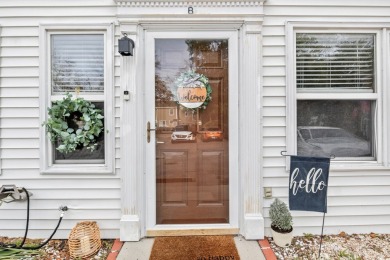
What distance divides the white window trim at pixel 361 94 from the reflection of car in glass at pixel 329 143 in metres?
0.11

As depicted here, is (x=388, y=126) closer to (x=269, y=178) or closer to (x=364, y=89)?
(x=364, y=89)

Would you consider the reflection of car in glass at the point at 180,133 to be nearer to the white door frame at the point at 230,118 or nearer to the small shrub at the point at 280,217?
the white door frame at the point at 230,118

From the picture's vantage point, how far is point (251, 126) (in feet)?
9.04

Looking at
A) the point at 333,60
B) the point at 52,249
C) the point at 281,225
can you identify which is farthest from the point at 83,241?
the point at 333,60

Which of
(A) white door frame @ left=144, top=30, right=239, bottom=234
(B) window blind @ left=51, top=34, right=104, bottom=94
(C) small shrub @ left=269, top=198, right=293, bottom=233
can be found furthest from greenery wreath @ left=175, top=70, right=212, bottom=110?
(C) small shrub @ left=269, top=198, right=293, bottom=233

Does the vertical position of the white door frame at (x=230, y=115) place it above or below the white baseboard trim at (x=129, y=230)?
above

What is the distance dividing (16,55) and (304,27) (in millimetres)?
2909

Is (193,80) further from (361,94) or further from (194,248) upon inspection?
(361,94)

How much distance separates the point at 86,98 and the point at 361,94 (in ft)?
9.19

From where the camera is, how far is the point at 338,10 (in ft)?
9.23

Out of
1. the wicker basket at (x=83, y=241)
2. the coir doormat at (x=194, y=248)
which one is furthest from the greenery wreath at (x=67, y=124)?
the coir doormat at (x=194, y=248)

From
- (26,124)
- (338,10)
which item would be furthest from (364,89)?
(26,124)

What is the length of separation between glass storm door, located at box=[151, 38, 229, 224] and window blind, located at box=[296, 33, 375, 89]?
2.76ft

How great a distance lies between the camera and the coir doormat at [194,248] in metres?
2.46
